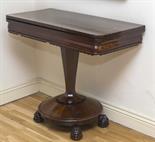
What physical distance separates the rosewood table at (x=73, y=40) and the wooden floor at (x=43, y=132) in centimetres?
7

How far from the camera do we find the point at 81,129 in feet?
7.66

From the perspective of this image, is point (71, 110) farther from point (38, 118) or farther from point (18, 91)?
point (18, 91)

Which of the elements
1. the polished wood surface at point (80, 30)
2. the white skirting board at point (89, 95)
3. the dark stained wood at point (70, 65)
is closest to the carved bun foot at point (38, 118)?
the dark stained wood at point (70, 65)

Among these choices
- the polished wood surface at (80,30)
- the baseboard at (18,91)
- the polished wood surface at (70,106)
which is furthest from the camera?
the baseboard at (18,91)

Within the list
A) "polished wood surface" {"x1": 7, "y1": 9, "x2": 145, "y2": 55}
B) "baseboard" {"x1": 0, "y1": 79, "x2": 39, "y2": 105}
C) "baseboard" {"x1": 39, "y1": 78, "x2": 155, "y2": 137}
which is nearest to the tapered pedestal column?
"baseboard" {"x1": 39, "y1": 78, "x2": 155, "y2": 137}

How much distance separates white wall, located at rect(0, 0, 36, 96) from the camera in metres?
2.61

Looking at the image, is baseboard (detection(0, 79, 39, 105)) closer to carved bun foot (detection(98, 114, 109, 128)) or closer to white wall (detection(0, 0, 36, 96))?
white wall (detection(0, 0, 36, 96))

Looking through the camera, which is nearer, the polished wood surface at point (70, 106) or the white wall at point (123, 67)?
the white wall at point (123, 67)

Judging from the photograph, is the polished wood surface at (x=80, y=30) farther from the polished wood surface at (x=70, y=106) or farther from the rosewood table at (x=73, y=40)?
the polished wood surface at (x=70, y=106)

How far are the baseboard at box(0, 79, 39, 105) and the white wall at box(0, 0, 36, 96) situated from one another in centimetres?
3

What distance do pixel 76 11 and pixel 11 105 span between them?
0.96 meters

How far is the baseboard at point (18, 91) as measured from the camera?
9.03ft

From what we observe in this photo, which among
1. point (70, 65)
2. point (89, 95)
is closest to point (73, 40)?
point (70, 65)

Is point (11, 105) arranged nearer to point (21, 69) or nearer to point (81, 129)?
point (21, 69)
